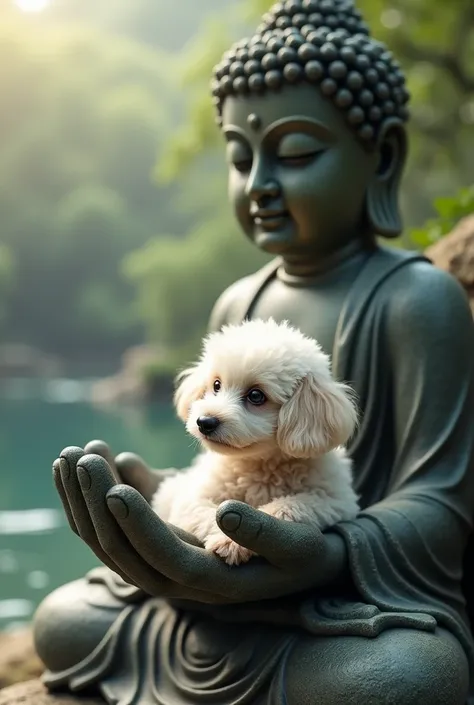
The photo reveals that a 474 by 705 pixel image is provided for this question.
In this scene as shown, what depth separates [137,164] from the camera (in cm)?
1211

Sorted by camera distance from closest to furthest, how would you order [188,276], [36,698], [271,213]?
[36,698]
[271,213]
[188,276]

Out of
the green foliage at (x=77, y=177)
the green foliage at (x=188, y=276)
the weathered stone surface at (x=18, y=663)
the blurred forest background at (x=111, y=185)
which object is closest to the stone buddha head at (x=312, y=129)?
the weathered stone surface at (x=18, y=663)

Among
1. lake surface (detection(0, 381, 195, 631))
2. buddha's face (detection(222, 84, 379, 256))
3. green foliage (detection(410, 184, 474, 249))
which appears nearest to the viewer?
buddha's face (detection(222, 84, 379, 256))

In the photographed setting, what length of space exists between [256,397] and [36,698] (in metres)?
0.94

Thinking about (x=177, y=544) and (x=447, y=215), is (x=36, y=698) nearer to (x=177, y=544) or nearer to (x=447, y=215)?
(x=177, y=544)

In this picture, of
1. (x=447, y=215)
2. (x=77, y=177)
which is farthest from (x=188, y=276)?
(x=447, y=215)

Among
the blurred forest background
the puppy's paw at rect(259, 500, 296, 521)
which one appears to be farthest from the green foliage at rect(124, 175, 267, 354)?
the puppy's paw at rect(259, 500, 296, 521)

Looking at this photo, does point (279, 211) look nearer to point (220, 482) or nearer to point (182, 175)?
point (220, 482)

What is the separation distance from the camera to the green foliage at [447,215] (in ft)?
10.4

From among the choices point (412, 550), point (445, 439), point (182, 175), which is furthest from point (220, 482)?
point (182, 175)

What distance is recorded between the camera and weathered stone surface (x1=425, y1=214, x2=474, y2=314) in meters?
2.68

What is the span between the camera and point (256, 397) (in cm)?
163

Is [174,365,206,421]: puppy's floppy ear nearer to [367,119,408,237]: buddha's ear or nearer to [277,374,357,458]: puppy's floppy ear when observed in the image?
[277,374,357,458]: puppy's floppy ear

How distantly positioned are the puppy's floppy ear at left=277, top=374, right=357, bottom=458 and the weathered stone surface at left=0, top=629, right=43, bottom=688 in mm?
1744
